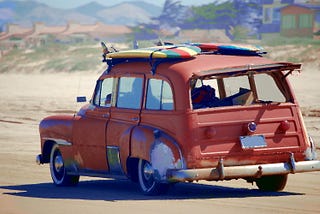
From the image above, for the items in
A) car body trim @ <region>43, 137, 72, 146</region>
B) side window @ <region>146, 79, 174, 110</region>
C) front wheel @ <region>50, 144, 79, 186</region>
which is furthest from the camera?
front wheel @ <region>50, 144, 79, 186</region>

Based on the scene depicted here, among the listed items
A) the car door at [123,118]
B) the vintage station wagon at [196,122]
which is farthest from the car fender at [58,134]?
the car door at [123,118]

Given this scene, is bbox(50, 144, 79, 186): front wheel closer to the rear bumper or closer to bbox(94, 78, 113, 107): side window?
bbox(94, 78, 113, 107): side window

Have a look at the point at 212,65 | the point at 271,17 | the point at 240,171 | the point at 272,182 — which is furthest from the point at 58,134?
the point at 271,17

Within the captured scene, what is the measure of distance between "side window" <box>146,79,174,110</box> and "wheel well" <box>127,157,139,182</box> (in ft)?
2.13

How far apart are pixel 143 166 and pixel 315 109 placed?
46.6ft

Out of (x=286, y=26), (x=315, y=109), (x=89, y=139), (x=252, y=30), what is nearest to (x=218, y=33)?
(x=252, y=30)

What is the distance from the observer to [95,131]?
1412 centimetres

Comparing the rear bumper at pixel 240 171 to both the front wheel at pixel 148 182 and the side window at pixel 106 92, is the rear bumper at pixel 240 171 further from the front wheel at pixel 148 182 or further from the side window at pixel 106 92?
the side window at pixel 106 92

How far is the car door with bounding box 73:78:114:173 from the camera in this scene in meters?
14.0

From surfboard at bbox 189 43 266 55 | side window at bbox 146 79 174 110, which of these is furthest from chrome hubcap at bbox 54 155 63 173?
surfboard at bbox 189 43 266 55

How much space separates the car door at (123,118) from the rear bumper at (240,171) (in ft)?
3.39

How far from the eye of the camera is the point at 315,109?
88.2ft

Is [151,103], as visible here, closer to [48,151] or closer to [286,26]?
[48,151]

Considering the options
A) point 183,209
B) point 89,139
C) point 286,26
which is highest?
point 286,26
